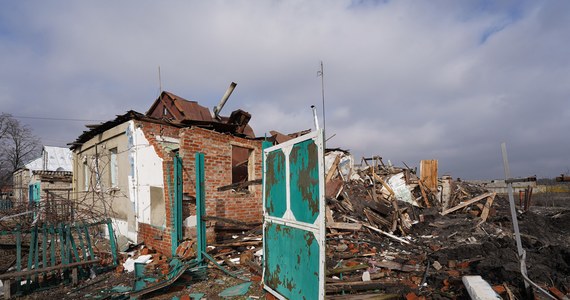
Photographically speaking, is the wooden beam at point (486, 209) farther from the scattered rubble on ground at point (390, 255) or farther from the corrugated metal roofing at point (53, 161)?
the corrugated metal roofing at point (53, 161)

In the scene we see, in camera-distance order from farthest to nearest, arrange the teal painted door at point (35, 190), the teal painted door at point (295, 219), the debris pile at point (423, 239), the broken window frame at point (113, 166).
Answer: the teal painted door at point (35, 190) → the broken window frame at point (113, 166) → the debris pile at point (423, 239) → the teal painted door at point (295, 219)

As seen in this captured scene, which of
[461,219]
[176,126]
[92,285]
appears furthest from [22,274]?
[461,219]

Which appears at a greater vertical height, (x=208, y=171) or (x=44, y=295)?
(x=208, y=171)

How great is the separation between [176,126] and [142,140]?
1048 mm

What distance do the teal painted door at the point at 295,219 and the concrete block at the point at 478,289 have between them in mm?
2132

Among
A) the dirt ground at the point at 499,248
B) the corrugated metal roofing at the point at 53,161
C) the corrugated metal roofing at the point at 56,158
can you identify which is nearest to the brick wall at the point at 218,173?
the dirt ground at the point at 499,248

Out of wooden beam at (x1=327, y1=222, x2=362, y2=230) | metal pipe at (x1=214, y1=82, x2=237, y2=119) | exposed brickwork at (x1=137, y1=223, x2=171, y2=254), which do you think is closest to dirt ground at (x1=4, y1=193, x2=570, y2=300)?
wooden beam at (x1=327, y1=222, x2=362, y2=230)

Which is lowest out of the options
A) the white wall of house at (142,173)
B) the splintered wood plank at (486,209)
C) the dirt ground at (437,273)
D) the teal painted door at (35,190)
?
the dirt ground at (437,273)

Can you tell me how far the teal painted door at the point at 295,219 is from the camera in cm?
357

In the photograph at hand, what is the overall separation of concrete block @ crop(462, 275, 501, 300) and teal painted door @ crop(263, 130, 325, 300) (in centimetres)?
213

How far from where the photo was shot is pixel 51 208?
6629 millimetres

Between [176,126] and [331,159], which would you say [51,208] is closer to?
[176,126]

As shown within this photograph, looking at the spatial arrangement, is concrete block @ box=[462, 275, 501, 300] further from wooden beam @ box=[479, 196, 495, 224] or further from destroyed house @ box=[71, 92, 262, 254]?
wooden beam @ box=[479, 196, 495, 224]

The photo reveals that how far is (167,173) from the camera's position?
7.68m
